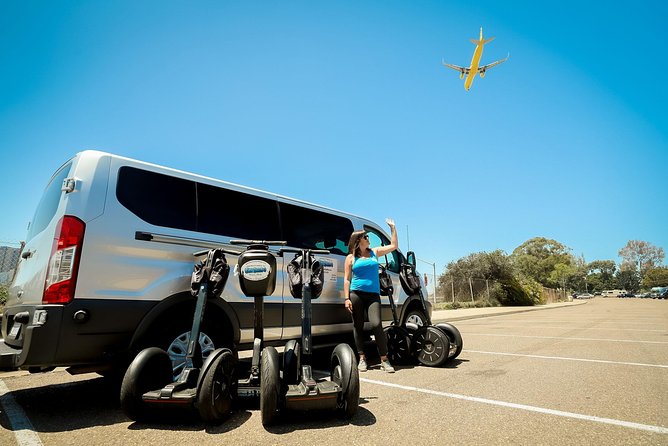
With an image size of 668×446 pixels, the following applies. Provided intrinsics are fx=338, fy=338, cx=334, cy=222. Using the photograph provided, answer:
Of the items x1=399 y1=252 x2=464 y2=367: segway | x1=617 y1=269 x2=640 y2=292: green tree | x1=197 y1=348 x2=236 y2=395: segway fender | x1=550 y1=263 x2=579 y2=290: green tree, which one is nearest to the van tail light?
x1=197 y1=348 x2=236 y2=395: segway fender

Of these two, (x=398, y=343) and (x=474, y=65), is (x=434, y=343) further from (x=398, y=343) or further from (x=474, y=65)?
(x=474, y=65)

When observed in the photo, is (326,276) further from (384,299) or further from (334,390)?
(334,390)

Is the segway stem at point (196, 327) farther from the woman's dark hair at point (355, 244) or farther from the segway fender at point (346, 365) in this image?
the woman's dark hair at point (355, 244)

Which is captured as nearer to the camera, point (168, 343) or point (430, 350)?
point (168, 343)

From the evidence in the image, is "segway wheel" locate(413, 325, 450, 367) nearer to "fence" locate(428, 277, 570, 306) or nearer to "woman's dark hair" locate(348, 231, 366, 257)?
"woman's dark hair" locate(348, 231, 366, 257)

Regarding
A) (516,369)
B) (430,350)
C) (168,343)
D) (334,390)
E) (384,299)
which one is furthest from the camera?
(384,299)

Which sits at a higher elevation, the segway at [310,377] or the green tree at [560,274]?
the green tree at [560,274]

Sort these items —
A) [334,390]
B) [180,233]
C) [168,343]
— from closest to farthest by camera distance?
→ [334,390]
[168,343]
[180,233]

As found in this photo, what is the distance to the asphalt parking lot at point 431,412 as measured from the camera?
2.41 m

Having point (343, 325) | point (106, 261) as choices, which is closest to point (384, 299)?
point (343, 325)

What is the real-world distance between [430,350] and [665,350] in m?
4.70

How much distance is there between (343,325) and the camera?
17.6 ft

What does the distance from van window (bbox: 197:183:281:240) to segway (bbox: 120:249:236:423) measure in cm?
133

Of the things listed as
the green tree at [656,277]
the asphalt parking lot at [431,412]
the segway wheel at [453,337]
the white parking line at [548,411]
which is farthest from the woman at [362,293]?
the green tree at [656,277]
